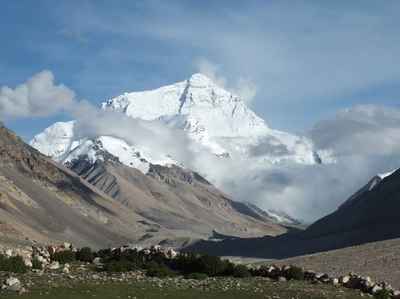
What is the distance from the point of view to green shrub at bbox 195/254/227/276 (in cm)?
3362

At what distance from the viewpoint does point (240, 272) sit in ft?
110

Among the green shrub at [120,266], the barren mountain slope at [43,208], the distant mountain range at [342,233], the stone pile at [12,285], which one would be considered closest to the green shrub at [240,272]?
the green shrub at [120,266]

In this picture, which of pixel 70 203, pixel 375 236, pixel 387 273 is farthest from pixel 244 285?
pixel 70 203

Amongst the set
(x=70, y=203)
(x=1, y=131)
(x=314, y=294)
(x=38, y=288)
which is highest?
(x=1, y=131)

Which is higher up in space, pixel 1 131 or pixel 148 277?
pixel 1 131

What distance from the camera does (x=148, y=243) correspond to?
547ft

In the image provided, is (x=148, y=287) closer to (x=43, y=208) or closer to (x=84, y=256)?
(x=84, y=256)

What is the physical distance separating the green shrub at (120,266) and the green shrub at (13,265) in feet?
14.3

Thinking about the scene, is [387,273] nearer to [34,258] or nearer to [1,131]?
[34,258]

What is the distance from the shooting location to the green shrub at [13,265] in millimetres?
29781

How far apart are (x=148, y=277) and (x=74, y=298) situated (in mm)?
7069

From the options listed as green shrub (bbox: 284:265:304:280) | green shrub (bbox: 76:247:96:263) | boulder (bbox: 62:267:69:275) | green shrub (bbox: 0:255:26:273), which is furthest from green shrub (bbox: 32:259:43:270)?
green shrub (bbox: 284:265:304:280)

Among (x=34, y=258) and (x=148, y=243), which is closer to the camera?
(x=34, y=258)

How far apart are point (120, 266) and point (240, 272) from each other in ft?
21.2
